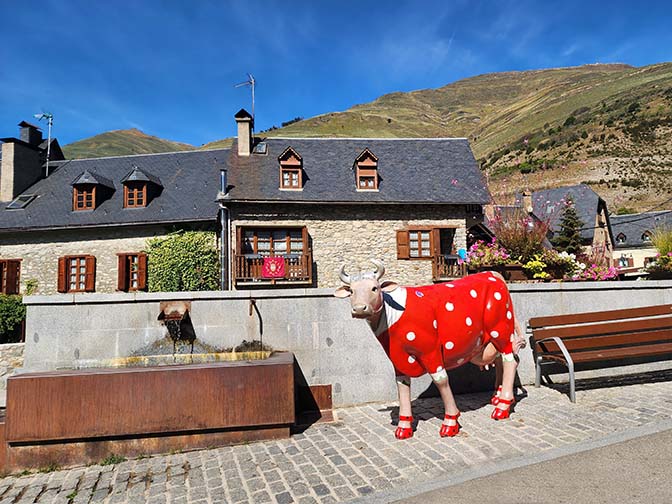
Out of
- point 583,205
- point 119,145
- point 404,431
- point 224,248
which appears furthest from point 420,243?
point 119,145

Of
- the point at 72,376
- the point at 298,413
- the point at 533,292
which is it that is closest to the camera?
the point at 72,376

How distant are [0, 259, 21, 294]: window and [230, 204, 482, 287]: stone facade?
11.1 meters

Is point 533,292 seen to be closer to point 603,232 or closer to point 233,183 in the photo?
point 233,183

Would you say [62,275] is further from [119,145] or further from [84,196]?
[119,145]

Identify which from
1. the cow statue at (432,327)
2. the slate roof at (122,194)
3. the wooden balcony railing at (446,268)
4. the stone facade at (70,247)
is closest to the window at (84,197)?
the slate roof at (122,194)

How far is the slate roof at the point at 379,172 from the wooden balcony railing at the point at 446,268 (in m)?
2.43

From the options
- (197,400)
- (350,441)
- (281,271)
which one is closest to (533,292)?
(350,441)

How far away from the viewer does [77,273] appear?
18.2 m

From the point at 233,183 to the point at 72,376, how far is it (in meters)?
13.5

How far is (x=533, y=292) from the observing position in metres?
6.75

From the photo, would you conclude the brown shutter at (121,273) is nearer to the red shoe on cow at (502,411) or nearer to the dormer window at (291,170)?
the dormer window at (291,170)

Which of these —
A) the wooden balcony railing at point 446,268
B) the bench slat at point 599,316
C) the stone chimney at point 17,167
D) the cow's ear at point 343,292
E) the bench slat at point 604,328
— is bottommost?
the bench slat at point 604,328

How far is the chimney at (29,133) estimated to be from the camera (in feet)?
74.0

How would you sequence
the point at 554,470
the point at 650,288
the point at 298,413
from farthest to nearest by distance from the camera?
1. the point at 650,288
2. the point at 298,413
3. the point at 554,470
